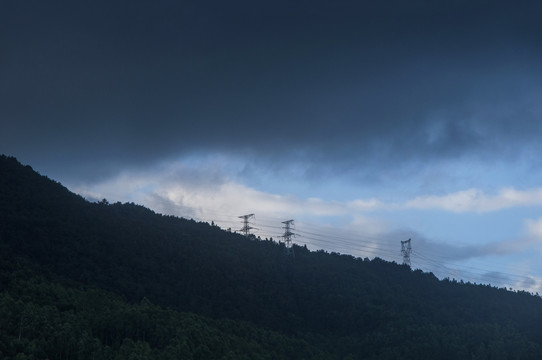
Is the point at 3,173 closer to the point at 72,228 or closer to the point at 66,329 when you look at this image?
the point at 72,228

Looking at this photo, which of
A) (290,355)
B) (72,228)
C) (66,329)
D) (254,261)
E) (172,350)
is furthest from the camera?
(254,261)

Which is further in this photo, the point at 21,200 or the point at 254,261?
the point at 254,261

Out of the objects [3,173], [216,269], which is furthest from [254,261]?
[3,173]

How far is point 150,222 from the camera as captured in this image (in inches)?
7249

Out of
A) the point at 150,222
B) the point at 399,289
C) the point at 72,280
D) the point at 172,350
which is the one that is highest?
the point at 150,222

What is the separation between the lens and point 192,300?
13838 centimetres

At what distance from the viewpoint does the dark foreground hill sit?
9131cm

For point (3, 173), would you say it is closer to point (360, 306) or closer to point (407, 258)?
point (360, 306)

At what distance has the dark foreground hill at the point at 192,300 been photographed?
300 feet

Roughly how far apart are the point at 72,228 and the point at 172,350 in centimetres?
6955

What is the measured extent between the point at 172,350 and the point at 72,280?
4189cm

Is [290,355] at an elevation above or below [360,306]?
below

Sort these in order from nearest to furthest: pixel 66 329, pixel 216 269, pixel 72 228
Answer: pixel 66 329
pixel 72 228
pixel 216 269

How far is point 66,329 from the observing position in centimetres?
8206
